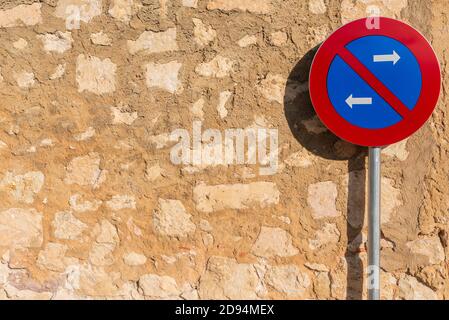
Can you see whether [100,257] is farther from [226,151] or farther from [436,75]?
[436,75]

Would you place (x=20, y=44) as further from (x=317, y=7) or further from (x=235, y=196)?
(x=317, y=7)

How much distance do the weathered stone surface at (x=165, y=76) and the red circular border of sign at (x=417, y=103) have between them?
0.59 meters

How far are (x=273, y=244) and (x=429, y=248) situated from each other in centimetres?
63

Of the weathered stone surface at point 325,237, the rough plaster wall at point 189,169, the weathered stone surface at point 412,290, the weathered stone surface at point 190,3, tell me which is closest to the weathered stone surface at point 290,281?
the rough plaster wall at point 189,169

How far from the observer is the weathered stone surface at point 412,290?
89.2 inches

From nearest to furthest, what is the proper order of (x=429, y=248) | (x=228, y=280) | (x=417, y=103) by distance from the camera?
(x=417, y=103) < (x=429, y=248) < (x=228, y=280)

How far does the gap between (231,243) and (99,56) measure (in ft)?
3.31

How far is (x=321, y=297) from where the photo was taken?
232 centimetres

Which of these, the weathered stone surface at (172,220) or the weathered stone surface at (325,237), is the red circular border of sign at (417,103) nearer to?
the weathered stone surface at (325,237)

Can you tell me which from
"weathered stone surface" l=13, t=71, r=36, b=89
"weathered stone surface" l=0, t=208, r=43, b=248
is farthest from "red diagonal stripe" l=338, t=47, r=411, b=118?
"weathered stone surface" l=0, t=208, r=43, b=248

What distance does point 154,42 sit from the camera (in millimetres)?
2461

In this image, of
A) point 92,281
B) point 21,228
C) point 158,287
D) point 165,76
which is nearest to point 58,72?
point 165,76

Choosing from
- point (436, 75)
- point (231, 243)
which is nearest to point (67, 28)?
point (231, 243)

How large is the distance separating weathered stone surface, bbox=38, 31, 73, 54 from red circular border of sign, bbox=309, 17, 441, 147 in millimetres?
1098
